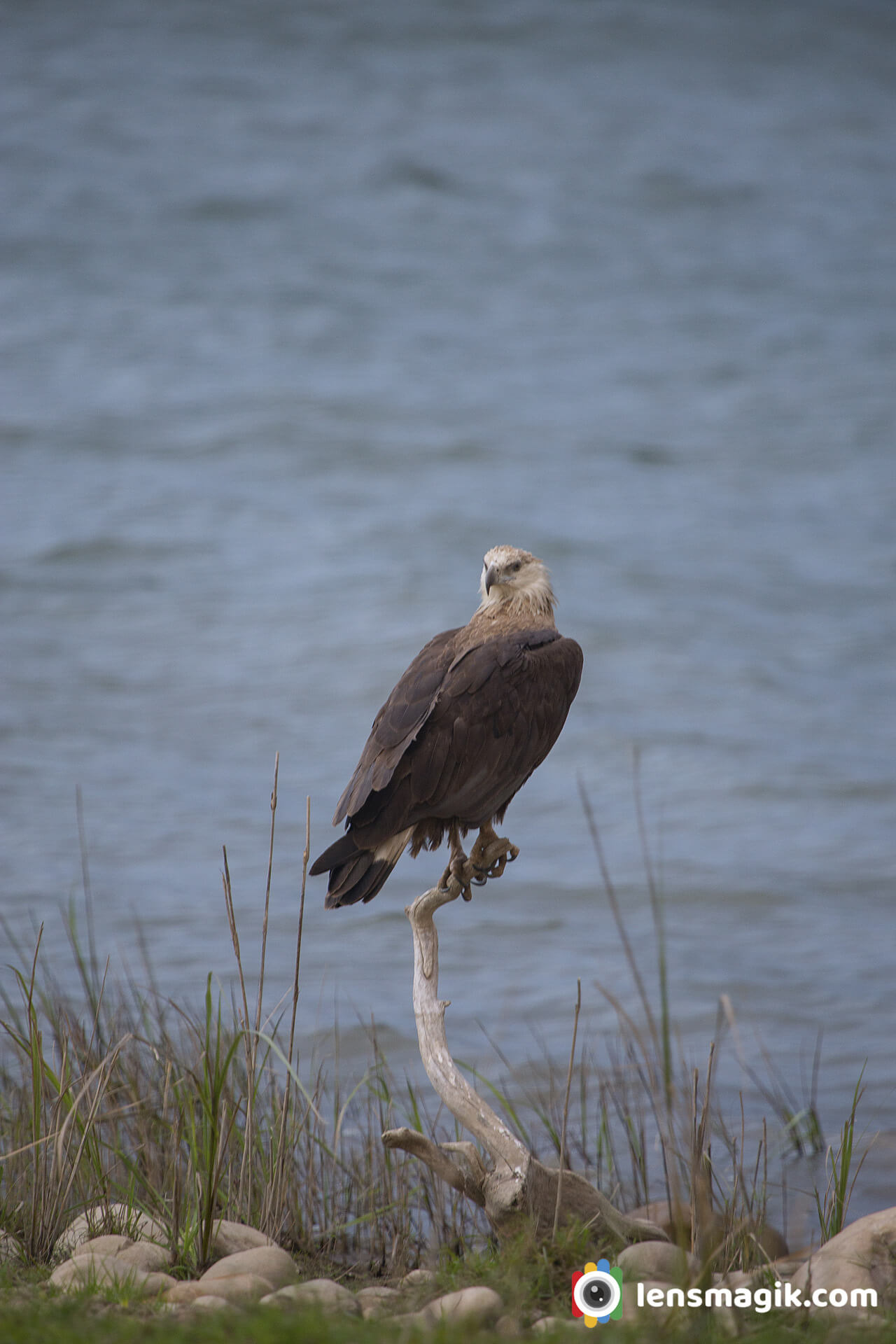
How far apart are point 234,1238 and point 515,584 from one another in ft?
6.72

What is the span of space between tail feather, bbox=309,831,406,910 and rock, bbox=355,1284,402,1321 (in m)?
0.95

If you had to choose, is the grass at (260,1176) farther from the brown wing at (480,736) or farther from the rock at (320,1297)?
the brown wing at (480,736)

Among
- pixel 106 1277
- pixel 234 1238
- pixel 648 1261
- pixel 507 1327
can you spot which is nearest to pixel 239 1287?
pixel 106 1277

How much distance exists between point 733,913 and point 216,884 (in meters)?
→ 3.69

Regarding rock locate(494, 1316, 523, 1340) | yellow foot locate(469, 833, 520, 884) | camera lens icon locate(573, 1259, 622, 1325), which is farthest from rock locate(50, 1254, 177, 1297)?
yellow foot locate(469, 833, 520, 884)

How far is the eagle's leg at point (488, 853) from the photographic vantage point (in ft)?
12.1

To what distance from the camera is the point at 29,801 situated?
1076 centimetres

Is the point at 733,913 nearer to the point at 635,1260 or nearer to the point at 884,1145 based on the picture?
the point at 884,1145

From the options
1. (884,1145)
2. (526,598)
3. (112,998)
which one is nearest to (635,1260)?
(526,598)

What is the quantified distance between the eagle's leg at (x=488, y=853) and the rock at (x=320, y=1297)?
1179mm

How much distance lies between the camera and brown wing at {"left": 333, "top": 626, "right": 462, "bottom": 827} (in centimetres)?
343

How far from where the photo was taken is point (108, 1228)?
342 centimetres

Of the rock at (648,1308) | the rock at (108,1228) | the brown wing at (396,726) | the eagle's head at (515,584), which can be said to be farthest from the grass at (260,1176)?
the eagle's head at (515,584)

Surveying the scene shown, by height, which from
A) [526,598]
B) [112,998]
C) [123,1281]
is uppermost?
[526,598]
